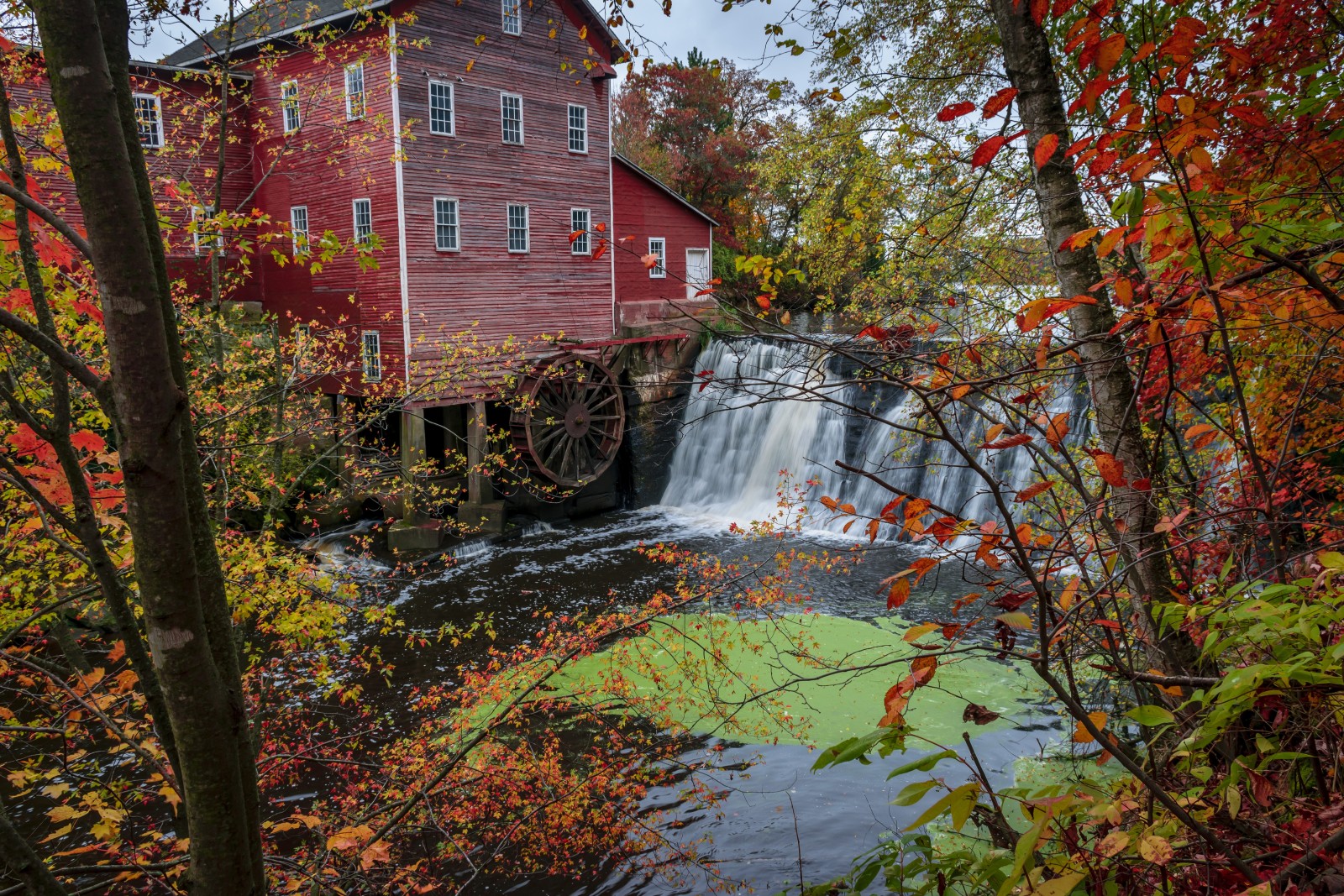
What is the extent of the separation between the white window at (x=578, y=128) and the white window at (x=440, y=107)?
Result: 336 cm

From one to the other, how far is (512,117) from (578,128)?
1.93 metres

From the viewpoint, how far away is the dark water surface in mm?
6492

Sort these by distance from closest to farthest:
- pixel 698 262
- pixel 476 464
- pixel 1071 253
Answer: pixel 1071 253 < pixel 476 464 < pixel 698 262

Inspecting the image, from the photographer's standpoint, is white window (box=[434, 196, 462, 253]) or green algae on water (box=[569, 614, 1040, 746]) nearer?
green algae on water (box=[569, 614, 1040, 746])

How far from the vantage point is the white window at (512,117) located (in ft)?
60.2

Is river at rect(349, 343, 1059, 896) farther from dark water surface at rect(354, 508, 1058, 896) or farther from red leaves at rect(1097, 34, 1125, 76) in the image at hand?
red leaves at rect(1097, 34, 1125, 76)

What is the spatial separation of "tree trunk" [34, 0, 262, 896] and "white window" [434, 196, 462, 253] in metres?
16.5

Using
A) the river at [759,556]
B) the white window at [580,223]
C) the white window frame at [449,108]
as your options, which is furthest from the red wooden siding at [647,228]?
the white window frame at [449,108]

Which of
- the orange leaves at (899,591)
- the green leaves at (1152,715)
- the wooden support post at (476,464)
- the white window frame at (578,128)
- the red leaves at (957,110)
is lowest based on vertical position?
the wooden support post at (476,464)

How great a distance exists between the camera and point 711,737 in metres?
8.45

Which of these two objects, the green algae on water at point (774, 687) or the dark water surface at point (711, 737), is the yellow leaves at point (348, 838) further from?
the green algae on water at point (774, 687)

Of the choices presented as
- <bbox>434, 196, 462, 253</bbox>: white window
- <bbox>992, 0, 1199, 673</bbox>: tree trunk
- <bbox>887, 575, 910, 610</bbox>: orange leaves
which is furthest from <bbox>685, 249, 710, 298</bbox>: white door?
<bbox>887, 575, 910, 610</bbox>: orange leaves

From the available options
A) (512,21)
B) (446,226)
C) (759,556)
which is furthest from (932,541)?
(512,21)

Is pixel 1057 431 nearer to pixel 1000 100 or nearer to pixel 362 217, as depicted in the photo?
pixel 1000 100
